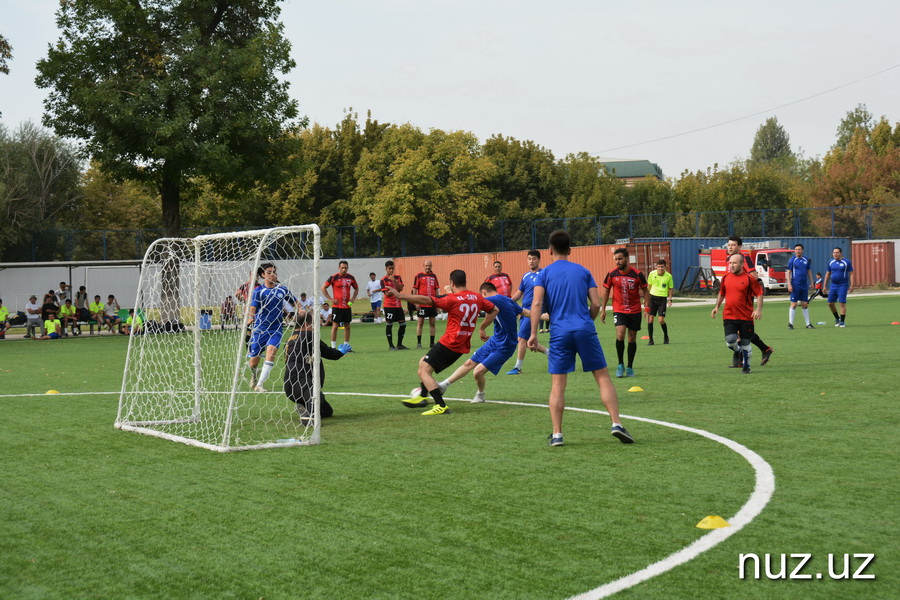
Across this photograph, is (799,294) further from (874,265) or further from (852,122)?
(852,122)

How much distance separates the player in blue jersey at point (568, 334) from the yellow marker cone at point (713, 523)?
2620 mm

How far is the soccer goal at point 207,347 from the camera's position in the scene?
902 cm

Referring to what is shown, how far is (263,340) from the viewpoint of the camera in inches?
505

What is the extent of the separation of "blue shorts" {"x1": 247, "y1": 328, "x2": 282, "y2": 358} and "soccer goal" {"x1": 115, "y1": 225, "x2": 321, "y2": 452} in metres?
0.17

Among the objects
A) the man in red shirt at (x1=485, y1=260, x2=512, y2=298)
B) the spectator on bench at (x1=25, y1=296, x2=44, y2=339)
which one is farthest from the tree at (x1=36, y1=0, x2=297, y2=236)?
the man in red shirt at (x1=485, y1=260, x2=512, y2=298)

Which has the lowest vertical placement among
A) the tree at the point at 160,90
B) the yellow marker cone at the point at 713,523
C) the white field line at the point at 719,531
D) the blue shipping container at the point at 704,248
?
the white field line at the point at 719,531

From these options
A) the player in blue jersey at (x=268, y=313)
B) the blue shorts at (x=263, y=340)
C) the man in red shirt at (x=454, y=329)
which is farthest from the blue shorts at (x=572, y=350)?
the blue shorts at (x=263, y=340)

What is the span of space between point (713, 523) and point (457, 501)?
5.68 ft

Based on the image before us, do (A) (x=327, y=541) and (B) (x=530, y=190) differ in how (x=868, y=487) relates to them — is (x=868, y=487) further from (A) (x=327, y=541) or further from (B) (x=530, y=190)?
(B) (x=530, y=190)

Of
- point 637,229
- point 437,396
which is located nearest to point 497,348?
point 437,396

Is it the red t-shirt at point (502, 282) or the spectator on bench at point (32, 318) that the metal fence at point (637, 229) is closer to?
the spectator on bench at point (32, 318)

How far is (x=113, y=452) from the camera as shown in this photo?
8.41 m

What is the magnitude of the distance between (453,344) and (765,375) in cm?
533

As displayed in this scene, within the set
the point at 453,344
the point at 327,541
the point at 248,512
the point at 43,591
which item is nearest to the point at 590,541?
the point at 327,541
